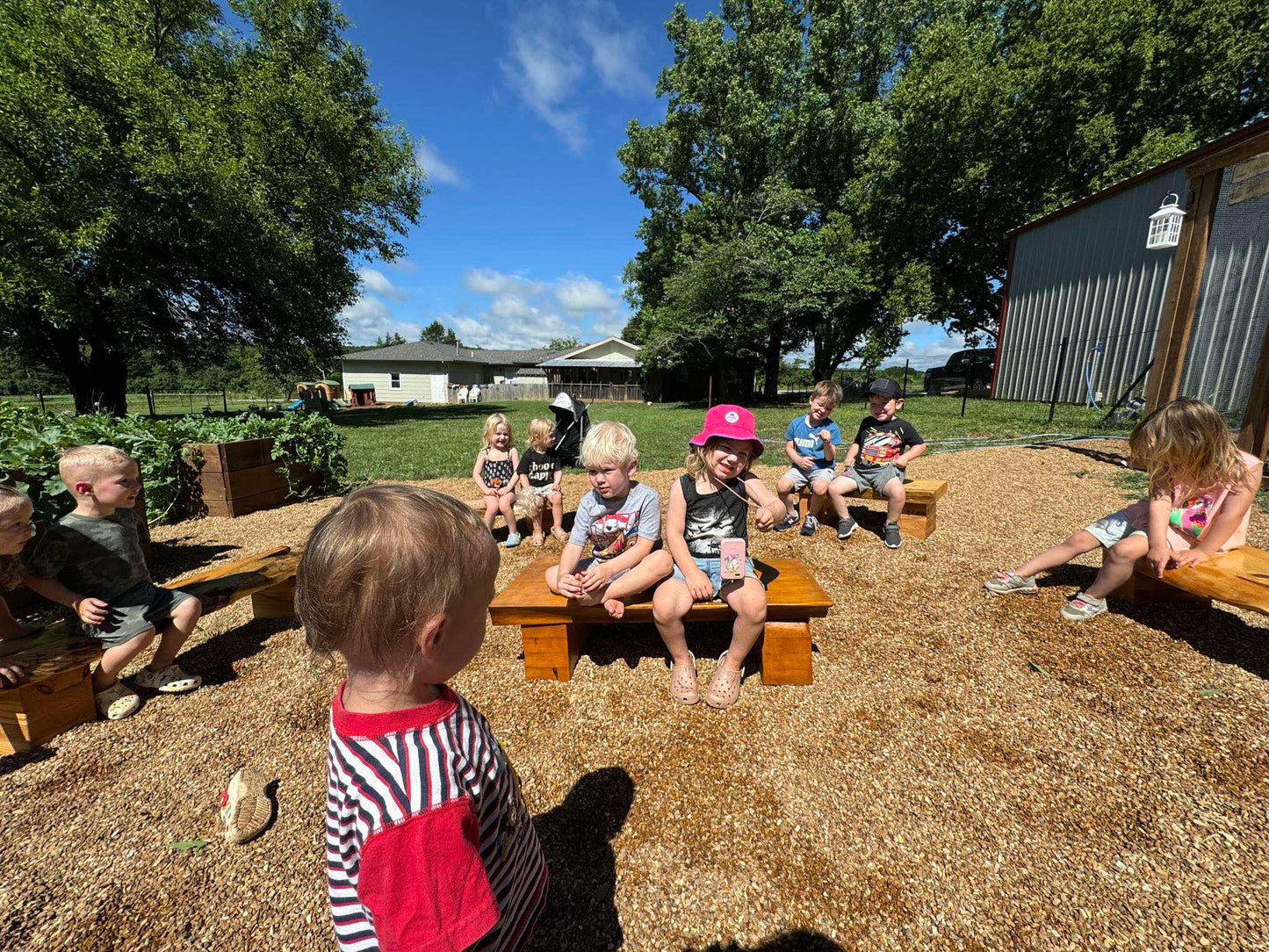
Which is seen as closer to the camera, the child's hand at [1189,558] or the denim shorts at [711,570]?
the denim shorts at [711,570]

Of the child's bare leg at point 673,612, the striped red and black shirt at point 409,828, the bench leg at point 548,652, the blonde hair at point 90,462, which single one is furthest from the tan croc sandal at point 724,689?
the blonde hair at point 90,462

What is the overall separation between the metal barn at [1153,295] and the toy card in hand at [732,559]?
21.7 ft

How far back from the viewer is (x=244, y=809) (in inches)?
84.4

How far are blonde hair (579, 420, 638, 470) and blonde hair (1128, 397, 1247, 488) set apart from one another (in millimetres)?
3211

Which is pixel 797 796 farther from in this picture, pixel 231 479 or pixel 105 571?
pixel 231 479

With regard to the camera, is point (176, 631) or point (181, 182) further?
point (181, 182)

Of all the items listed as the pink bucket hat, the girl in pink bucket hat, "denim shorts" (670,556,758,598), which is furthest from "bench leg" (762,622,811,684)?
the pink bucket hat

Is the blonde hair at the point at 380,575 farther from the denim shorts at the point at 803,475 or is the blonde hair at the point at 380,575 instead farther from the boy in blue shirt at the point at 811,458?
the denim shorts at the point at 803,475

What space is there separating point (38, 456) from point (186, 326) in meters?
20.2

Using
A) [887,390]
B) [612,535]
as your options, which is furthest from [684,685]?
[887,390]

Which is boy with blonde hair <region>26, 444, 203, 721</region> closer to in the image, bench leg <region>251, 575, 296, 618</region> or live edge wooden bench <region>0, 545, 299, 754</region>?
live edge wooden bench <region>0, 545, 299, 754</region>

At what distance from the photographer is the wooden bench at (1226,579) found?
8.82 ft

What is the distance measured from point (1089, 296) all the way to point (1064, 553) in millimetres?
16836

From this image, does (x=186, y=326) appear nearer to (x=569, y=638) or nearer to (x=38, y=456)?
(x=38, y=456)
